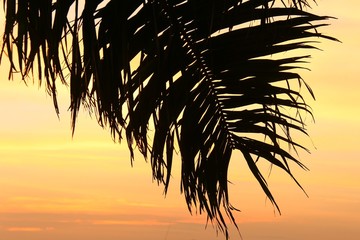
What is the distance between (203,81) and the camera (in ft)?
11.2

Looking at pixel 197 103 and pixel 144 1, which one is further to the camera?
pixel 197 103

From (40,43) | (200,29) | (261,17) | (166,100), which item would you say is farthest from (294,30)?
(40,43)

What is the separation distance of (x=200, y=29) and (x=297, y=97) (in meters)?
0.58

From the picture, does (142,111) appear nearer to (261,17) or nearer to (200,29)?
(200,29)

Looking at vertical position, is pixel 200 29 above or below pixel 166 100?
above

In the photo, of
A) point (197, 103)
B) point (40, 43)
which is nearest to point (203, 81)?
point (197, 103)

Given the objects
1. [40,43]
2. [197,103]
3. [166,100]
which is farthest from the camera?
[197,103]

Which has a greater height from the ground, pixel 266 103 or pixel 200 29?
pixel 200 29

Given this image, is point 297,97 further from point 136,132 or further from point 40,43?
point 40,43

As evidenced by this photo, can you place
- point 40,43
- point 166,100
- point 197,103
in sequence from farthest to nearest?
point 197,103, point 166,100, point 40,43

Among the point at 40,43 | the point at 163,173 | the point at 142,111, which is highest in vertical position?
the point at 40,43

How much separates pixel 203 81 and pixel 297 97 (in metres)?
0.45

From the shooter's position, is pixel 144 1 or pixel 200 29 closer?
pixel 144 1

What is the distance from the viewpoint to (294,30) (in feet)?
11.1
